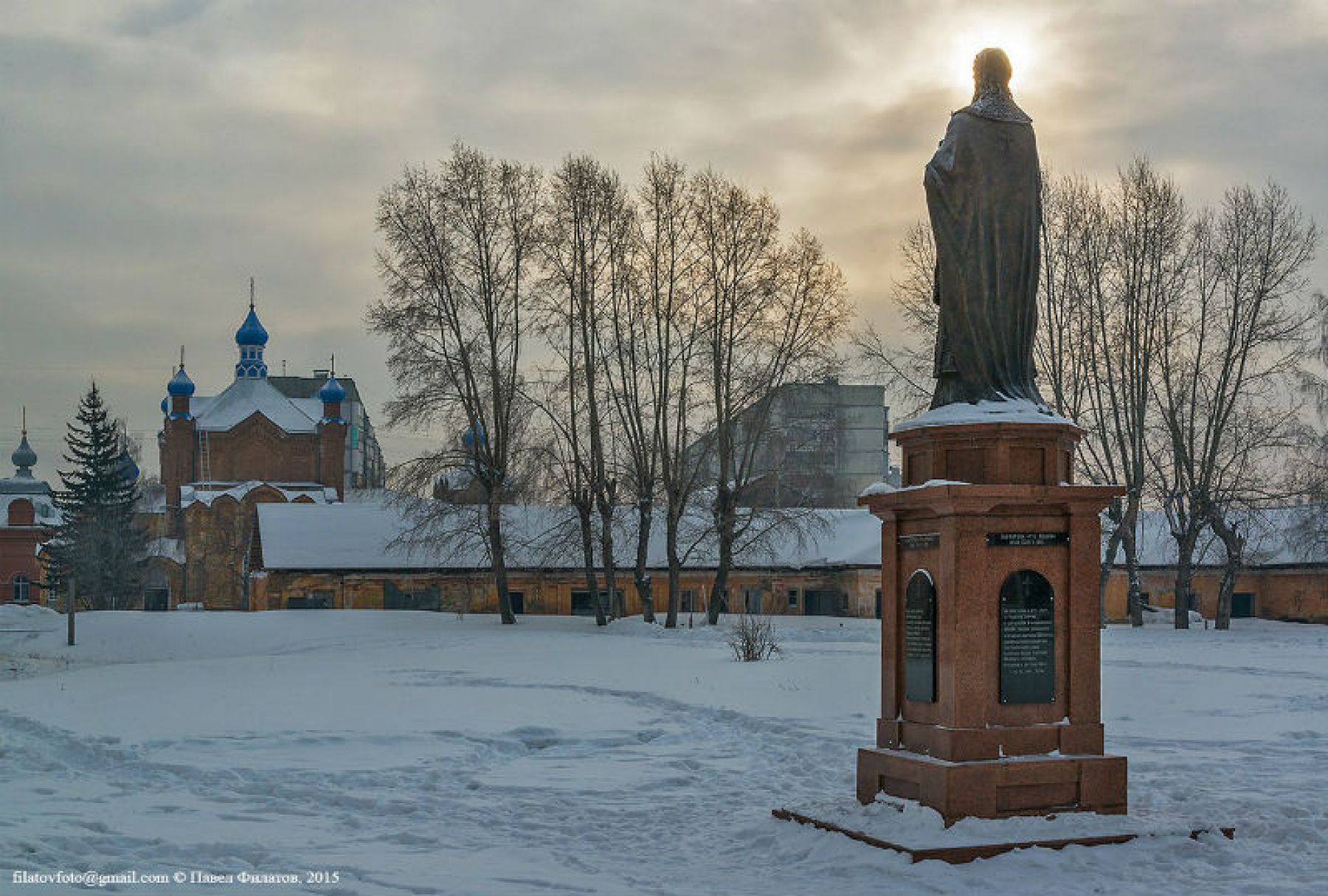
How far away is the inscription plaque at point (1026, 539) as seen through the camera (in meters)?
9.58

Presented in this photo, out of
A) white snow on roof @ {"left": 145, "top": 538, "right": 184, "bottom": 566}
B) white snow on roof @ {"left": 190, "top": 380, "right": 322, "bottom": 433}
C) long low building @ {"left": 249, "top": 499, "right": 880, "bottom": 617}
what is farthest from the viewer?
white snow on roof @ {"left": 190, "top": 380, "right": 322, "bottom": 433}

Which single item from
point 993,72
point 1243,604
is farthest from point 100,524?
point 993,72

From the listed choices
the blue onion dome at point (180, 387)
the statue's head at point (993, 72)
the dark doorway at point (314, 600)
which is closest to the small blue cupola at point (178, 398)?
the blue onion dome at point (180, 387)

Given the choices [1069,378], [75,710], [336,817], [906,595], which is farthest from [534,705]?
[1069,378]

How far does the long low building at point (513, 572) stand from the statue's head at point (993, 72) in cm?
3324

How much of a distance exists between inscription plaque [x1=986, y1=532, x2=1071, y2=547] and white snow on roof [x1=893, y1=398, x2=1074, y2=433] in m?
0.74

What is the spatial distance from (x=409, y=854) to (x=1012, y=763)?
3.82m

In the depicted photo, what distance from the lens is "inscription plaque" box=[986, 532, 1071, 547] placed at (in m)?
9.58

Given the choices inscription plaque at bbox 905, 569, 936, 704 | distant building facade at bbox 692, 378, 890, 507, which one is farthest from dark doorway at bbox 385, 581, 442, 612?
inscription plaque at bbox 905, 569, 936, 704

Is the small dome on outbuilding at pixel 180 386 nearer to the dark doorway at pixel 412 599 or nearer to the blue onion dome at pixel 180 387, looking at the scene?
the blue onion dome at pixel 180 387

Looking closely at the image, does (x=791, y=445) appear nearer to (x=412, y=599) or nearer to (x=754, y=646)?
(x=412, y=599)

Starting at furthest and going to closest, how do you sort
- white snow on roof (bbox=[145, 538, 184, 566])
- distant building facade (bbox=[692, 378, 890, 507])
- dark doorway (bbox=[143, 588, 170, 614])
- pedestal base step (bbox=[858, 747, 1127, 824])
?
white snow on roof (bbox=[145, 538, 184, 566]) < dark doorway (bbox=[143, 588, 170, 614]) < distant building facade (bbox=[692, 378, 890, 507]) < pedestal base step (bbox=[858, 747, 1127, 824])

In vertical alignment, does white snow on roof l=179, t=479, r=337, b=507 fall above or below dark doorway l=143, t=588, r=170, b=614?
above

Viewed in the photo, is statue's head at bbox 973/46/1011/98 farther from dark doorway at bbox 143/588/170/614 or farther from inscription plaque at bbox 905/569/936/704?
dark doorway at bbox 143/588/170/614
